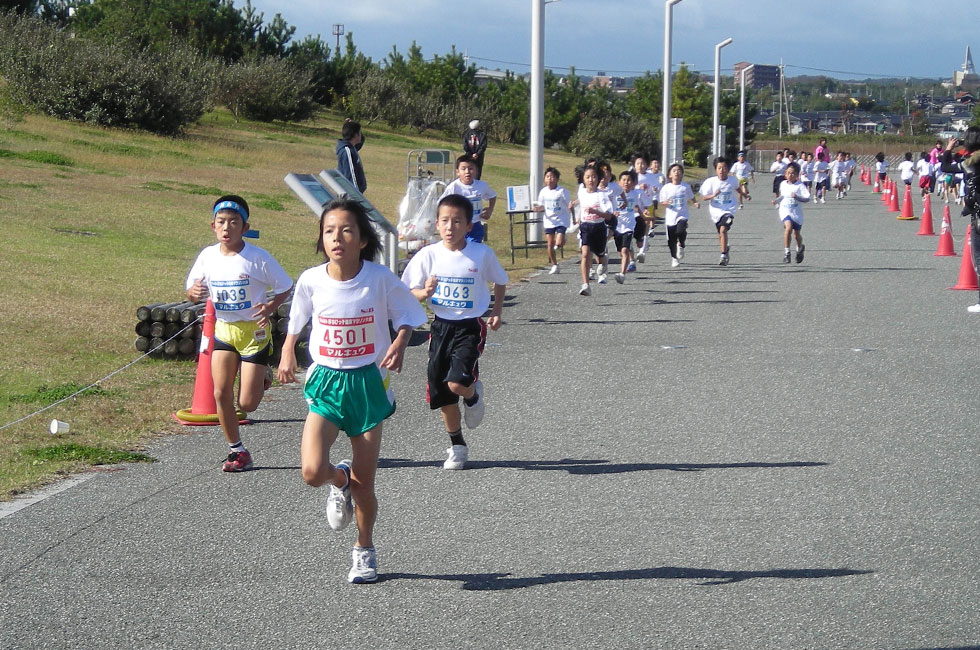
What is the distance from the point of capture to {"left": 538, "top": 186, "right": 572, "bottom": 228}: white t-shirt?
18.2 m

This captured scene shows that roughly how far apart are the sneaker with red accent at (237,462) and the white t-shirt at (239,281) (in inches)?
31.8

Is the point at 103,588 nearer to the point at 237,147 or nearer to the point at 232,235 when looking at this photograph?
the point at 232,235

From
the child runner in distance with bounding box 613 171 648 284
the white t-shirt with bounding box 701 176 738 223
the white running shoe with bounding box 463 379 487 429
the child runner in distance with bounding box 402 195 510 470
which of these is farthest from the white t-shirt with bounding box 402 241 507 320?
the white t-shirt with bounding box 701 176 738 223

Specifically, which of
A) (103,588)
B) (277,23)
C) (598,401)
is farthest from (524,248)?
(277,23)

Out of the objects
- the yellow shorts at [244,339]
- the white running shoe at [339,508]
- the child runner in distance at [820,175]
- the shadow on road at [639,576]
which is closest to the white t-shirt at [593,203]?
the yellow shorts at [244,339]

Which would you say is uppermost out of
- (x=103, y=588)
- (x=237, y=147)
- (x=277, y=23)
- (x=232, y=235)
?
(x=277, y=23)

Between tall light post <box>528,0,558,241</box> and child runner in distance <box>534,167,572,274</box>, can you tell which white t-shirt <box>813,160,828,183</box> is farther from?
child runner in distance <box>534,167,572,274</box>

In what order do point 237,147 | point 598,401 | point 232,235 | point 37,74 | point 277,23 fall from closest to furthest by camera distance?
point 232,235 < point 598,401 < point 37,74 < point 237,147 < point 277,23

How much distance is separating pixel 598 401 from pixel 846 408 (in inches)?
73.4

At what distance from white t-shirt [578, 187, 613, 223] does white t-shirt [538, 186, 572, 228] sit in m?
2.50

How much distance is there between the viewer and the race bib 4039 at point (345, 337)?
5.43 m

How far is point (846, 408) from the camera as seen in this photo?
923 centimetres

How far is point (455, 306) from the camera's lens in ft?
25.1

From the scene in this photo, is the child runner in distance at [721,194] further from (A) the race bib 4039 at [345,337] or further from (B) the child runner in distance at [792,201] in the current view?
(A) the race bib 4039 at [345,337]
